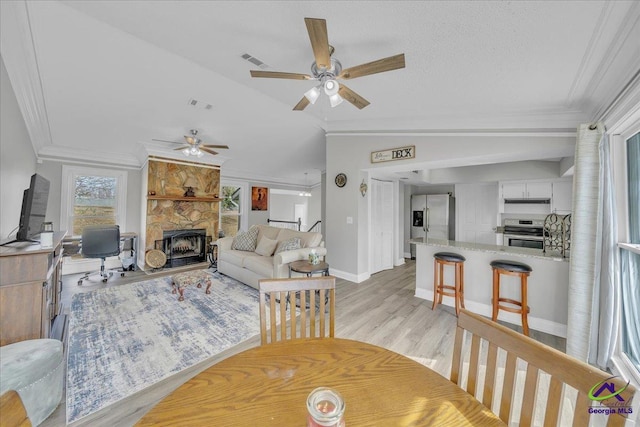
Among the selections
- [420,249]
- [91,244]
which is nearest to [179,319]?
[91,244]

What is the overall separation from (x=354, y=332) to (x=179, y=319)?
6.90ft

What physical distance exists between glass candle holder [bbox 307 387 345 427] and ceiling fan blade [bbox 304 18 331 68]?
1907 millimetres

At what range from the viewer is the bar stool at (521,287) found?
A: 2.56 metres

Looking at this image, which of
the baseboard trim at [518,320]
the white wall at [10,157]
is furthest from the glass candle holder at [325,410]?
the white wall at [10,157]

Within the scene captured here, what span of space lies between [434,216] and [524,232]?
6.20 feet

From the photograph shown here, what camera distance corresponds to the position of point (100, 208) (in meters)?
5.39

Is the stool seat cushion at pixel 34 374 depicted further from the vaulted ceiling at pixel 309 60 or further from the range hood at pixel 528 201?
the range hood at pixel 528 201

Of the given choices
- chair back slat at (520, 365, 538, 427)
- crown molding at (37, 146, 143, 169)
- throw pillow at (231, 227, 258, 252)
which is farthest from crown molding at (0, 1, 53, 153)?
chair back slat at (520, 365, 538, 427)

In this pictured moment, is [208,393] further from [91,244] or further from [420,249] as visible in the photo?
[91,244]

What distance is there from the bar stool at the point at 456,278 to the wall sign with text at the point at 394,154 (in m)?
1.61

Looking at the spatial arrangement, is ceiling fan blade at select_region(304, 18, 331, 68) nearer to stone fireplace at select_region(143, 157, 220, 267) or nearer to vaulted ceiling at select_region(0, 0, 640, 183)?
vaulted ceiling at select_region(0, 0, 640, 183)

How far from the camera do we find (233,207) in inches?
303

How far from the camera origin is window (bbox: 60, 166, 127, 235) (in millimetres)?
5012

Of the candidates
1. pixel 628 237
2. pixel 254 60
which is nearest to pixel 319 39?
pixel 254 60
